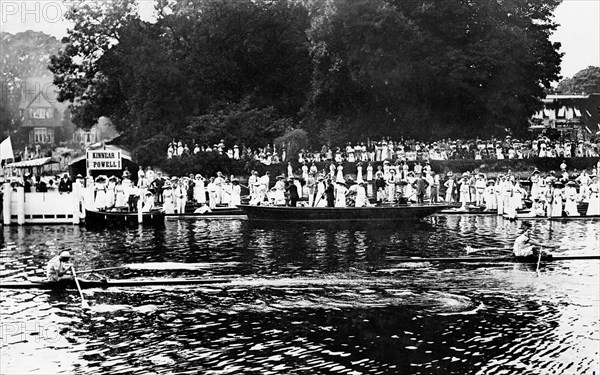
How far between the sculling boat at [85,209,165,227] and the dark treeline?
18656 millimetres

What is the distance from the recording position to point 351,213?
1417 inches

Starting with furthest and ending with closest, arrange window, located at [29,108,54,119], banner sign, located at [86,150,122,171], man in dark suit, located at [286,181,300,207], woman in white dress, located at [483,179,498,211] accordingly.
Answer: window, located at [29,108,54,119]
banner sign, located at [86,150,122,171]
woman in white dress, located at [483,179,498,211]
man in dark suit, located at [286,181,300,207]

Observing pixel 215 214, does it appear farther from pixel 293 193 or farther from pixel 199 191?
pixel 293 193

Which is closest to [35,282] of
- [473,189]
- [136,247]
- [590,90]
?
[136,247]

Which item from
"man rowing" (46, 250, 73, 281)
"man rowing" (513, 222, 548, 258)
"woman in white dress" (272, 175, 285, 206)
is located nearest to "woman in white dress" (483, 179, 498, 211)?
"woman in white dress" (272, 175, 285, 206)

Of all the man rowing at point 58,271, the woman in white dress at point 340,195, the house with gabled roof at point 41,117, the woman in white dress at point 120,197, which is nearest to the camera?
the man rowing at point 58,271

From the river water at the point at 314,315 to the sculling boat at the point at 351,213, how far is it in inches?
207

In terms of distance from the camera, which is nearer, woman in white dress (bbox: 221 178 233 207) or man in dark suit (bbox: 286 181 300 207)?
man in dark suit (bbox: 286 181 300 207)

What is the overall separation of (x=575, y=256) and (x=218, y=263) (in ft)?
37.3

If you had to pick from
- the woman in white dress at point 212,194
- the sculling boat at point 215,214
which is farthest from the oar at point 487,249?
the woman in white dress at point 212,194

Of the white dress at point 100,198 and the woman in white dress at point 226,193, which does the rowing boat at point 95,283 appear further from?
the woman in white dress at point 226,193

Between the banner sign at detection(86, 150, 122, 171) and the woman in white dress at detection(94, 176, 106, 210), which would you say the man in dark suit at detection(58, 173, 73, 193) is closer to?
the woman in white dress at detection(94, 176, 106, 210)

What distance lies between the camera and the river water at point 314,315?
1639 centimetres

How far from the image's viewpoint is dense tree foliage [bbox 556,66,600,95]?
347ft
